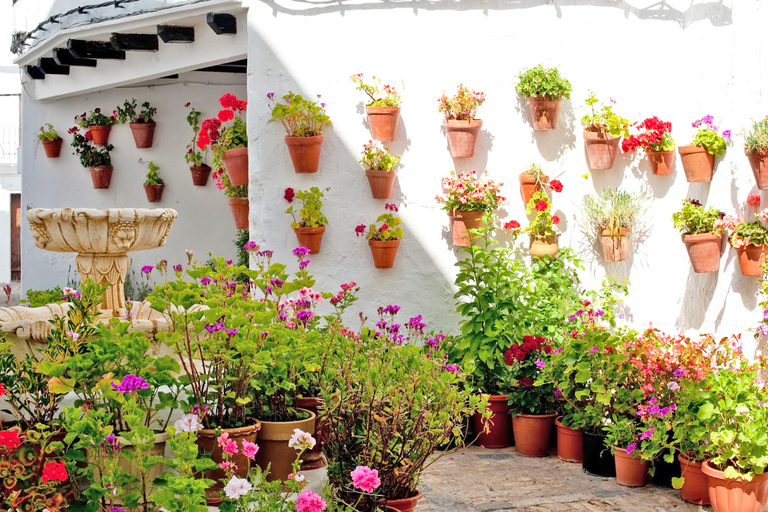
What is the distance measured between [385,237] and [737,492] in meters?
3.18

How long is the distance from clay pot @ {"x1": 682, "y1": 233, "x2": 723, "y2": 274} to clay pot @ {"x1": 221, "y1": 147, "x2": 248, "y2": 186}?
12.0 ft

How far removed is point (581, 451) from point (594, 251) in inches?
68.6

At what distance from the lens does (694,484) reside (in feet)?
15.9

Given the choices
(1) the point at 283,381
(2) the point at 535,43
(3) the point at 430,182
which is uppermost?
(2) the point at 535,43

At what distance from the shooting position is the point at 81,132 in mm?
9812

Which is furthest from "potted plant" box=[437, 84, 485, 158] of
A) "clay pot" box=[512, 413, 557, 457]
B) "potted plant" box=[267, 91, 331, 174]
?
"clay pot" box=[512, 413, 557, 457]

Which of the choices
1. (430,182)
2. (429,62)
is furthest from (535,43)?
(430,182)

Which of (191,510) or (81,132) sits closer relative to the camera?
(191,510)

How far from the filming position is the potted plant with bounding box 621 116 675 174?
628 centimetres

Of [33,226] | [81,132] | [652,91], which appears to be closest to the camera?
[33,226]

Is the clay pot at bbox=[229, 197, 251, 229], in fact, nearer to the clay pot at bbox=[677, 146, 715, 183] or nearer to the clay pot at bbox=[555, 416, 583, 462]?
the clay pot at bbox=[555, 416, 583, 462]

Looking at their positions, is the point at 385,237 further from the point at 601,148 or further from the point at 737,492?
the point at 737,492

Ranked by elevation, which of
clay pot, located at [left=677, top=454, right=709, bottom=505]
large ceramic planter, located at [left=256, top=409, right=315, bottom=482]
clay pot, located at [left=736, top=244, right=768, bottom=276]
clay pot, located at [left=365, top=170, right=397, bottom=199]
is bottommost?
clay pot, located at [left=677, top=454, right=709, bottom=505]

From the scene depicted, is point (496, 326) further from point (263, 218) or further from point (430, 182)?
point (263, 218)
